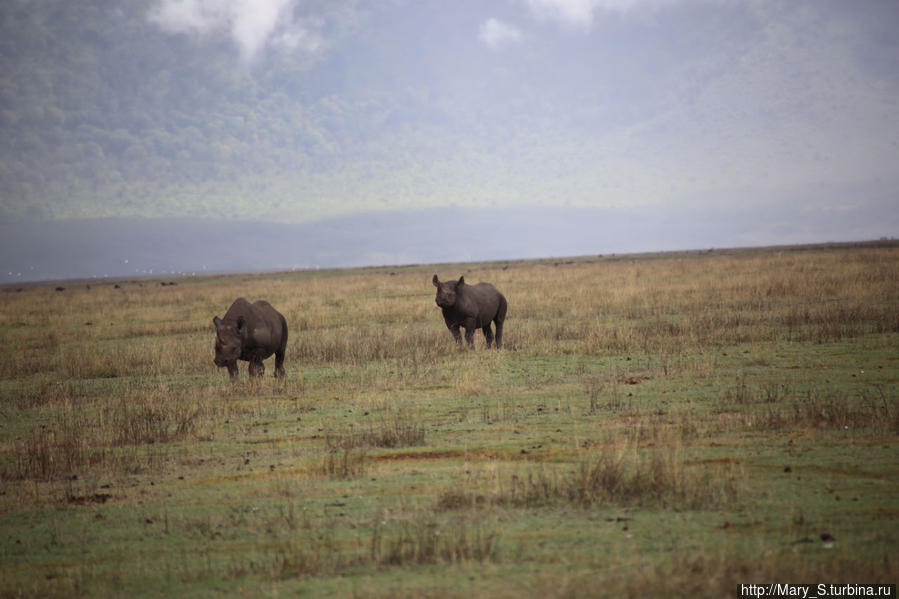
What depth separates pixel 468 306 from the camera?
2131cm

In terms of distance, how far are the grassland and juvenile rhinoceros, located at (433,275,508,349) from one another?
1.18 meters

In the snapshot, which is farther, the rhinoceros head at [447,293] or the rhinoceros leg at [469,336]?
the rhinoceros leg at [469,336]

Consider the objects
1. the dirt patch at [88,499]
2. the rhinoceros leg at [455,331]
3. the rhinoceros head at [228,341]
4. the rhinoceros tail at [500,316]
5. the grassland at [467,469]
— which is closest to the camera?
the grassland at [467,469]

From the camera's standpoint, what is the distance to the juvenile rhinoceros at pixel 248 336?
16.0 metres

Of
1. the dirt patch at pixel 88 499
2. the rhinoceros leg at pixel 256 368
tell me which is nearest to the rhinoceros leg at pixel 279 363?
the rhinoceros leg at pixel 256 368

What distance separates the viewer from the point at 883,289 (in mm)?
29344

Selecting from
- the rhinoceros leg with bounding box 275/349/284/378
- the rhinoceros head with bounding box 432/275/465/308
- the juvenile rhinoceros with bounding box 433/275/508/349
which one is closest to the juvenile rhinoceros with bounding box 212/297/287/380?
the rhinoceros leg with bounding box 275/349/284/378

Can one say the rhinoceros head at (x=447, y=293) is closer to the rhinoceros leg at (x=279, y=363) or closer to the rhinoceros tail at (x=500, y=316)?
the rhinoceros tail at (x=500, y=316)

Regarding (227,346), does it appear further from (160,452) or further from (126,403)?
(160,452)

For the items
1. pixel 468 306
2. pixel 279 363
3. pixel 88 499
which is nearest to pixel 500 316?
pixel 468 306

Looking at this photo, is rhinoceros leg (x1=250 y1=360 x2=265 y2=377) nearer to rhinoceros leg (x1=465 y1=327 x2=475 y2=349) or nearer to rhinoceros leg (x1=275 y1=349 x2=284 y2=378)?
rhinoceros leg (x1=275 y1=349 x2=284 y2=378)

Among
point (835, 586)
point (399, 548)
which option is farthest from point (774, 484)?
point (399, 548)

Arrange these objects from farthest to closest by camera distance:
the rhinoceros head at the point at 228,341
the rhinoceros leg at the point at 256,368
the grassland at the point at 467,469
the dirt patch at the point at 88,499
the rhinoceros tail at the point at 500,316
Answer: the rhinoceros tail at the point at 500,316 < the rhinoceros leg at the point at 256,368 < the rhinoceros head at the point at 228,341 < the dirt patch at the point at 88,499 < the grassland at the point at 467,469

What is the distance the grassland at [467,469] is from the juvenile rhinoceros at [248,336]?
63cm
